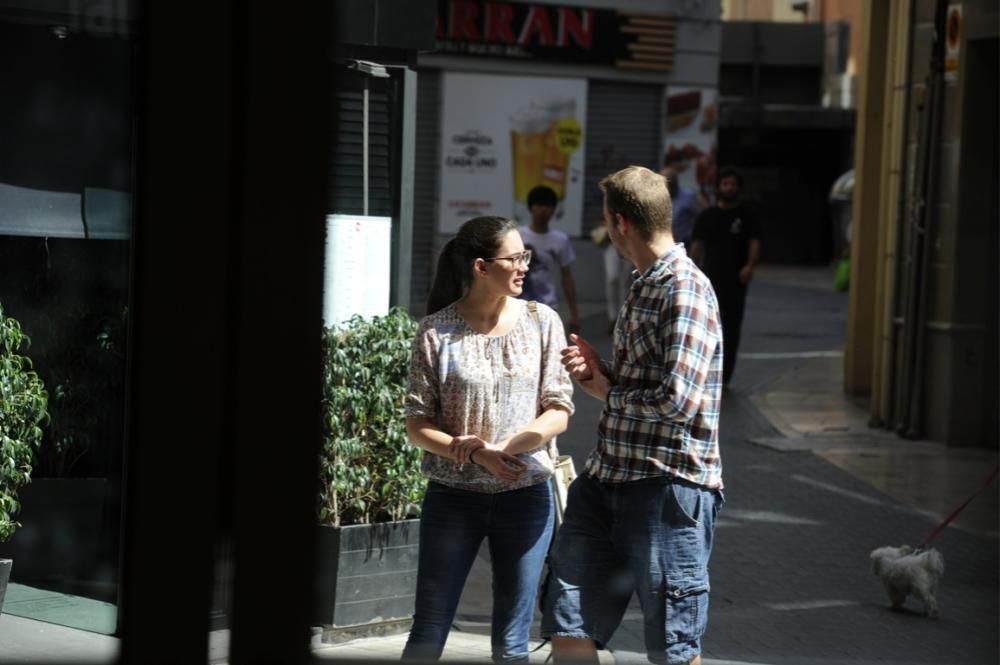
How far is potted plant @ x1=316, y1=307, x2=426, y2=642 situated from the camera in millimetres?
5309

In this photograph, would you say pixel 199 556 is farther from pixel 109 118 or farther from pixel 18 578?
pixel 18 578

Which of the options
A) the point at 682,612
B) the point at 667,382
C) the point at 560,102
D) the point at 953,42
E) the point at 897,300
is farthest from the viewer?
the point at 560,102

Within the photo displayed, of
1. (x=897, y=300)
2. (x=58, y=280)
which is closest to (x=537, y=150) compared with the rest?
(x=897, y=300)

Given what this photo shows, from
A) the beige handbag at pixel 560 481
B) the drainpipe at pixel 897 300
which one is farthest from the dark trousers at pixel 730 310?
the beige handbag at pixel 560 481

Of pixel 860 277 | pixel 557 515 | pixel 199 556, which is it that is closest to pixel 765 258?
pixel 860 277

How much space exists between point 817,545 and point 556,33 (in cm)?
1602

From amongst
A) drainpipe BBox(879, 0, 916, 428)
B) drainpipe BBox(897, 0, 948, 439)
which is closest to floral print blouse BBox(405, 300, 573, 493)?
drainpipe BBox(897, 0, 948, 439)

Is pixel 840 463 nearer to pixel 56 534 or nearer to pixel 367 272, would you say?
pixel 367 272

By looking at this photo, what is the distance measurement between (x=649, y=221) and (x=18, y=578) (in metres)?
2.53

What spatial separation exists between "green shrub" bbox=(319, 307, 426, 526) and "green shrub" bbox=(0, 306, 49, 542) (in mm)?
968

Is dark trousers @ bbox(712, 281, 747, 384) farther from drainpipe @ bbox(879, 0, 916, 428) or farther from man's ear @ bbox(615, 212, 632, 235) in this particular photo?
man's ear @ bbox(615, 212, 632, 235)

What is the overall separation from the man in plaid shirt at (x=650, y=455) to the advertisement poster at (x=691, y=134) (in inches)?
793

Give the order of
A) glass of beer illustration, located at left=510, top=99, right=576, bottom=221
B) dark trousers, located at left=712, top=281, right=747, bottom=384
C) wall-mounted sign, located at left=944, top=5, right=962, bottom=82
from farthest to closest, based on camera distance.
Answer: glass of beer illustration, located at left=510, top=99, right=576, bottom=221 < dark trousers, located at left=712, top=281, right=747, bottom=384 < wall-mounted sign, located at left=944, top=5, right=962, bottom=82

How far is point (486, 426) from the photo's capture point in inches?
165
